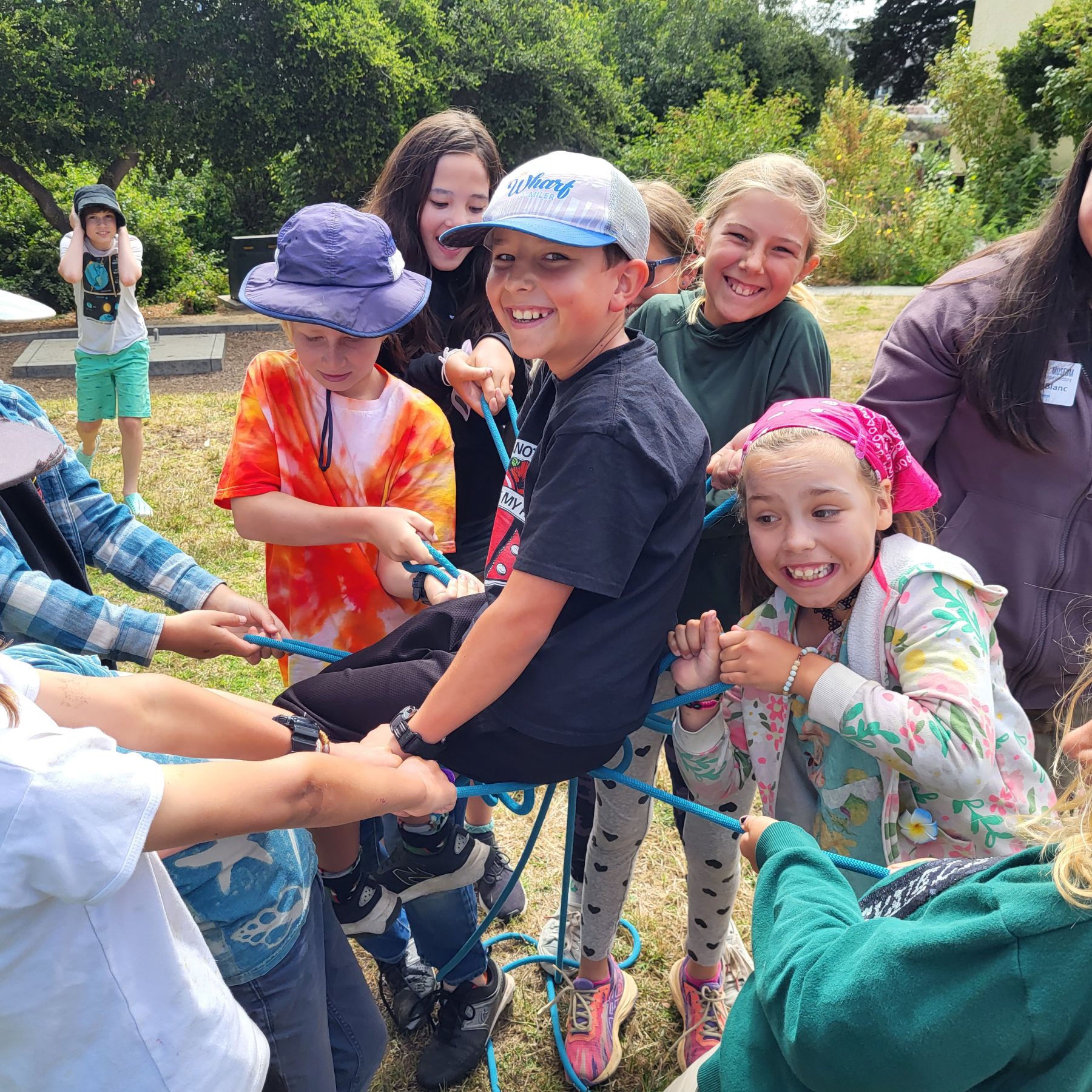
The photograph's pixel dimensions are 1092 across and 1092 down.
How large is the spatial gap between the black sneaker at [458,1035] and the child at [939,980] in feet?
4.15

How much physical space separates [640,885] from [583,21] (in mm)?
17865

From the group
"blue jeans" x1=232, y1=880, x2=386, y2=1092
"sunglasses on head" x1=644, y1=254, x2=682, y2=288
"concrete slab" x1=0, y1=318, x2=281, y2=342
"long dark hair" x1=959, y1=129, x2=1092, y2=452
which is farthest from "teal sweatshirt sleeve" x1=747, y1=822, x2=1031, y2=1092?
"concrete slab" x1=0, y1=318, x2=281, y2=342

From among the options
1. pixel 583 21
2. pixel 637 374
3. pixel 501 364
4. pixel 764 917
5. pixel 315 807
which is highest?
pixel 583 21

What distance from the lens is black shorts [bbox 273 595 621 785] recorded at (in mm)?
1561

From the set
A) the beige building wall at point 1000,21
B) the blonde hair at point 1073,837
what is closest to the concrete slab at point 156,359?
the blonde hair at point 1073,837

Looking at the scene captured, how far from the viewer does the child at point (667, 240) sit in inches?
100

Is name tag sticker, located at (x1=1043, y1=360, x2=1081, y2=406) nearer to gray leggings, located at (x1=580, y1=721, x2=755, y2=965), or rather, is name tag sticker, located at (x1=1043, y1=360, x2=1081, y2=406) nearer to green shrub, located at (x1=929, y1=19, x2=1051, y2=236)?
gray leggings, located at (x1=580, y1=721, x2=755, y2=965)

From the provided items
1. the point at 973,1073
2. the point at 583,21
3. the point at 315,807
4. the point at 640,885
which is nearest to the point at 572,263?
the point at 315,807

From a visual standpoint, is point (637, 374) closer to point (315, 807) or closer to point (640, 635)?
point (640, 635)

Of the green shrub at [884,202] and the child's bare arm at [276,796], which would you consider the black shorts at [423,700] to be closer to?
the child's bare arm at [276,796]

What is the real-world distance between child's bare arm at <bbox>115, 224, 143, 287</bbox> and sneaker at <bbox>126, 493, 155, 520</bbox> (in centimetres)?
164

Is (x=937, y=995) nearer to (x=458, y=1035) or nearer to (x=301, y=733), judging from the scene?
(x=301, y=733)

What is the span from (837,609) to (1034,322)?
2.57 ft

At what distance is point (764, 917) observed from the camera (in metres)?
1.25
